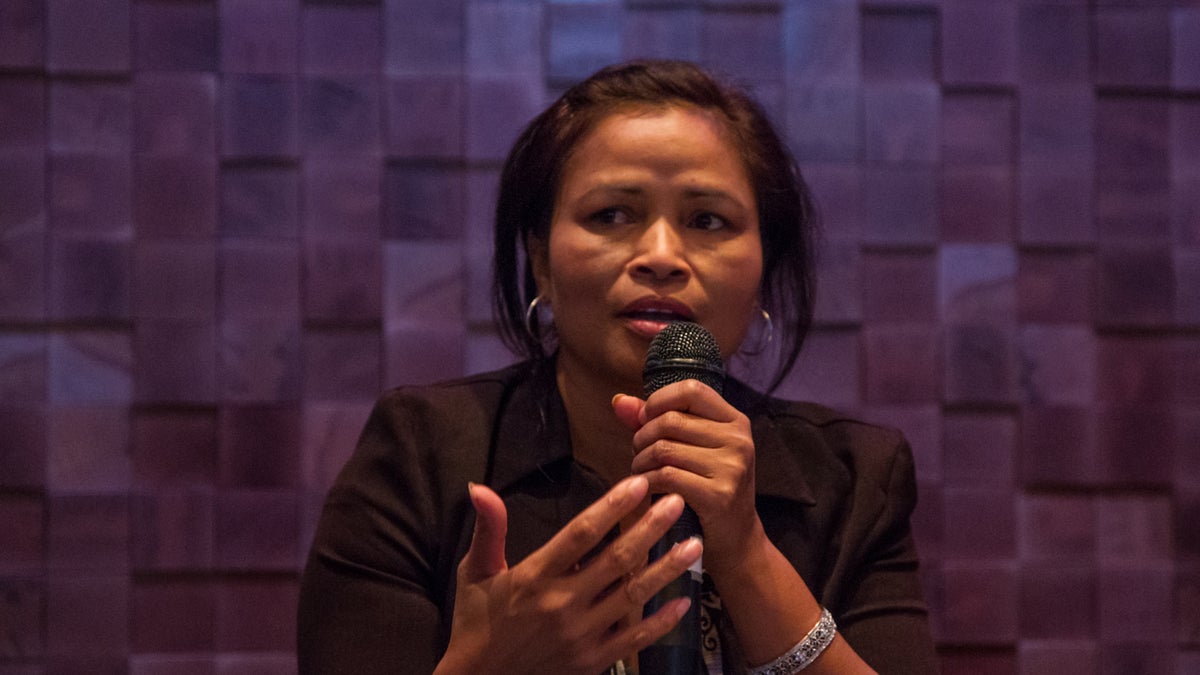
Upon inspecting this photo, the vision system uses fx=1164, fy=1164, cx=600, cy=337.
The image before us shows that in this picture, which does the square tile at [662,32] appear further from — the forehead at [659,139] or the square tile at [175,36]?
the square tile at [175,36]

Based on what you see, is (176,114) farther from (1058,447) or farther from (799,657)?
(1058,447)

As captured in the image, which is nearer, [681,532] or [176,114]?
[681,532]

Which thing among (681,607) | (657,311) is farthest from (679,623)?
(657,311)

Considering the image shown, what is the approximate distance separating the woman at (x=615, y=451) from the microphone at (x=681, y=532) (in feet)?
0.17

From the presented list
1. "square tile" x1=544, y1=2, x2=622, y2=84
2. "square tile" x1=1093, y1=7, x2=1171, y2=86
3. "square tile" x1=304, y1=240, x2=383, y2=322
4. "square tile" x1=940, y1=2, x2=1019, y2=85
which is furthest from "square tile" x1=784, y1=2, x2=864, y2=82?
"square tile" x1=304, y1=240, x2=383, y2=322

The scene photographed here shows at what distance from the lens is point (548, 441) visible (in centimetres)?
142

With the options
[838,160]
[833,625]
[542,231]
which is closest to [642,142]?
[542,231]

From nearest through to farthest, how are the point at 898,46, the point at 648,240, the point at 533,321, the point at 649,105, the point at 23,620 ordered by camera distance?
the point at 648,240 → the point at 649,105 → the point at 533,321 → the point at 23,620 → the point at 898,46

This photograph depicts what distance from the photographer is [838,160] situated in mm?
1946

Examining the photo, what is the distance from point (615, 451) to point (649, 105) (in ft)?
1.39

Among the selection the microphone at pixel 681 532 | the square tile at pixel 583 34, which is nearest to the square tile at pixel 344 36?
the square tile at pixel 583 34

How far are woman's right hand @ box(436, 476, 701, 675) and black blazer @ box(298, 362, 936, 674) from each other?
0.24 meters

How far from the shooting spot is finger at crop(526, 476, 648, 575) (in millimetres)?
934

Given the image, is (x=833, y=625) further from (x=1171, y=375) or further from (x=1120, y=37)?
(x=1120, y=37)
